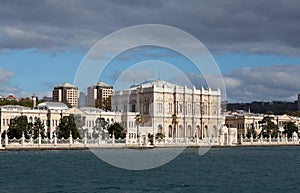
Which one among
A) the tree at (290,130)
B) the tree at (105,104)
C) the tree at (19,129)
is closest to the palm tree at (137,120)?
the tree at (105,104)

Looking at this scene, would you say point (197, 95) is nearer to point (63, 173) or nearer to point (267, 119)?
point (267, 119)

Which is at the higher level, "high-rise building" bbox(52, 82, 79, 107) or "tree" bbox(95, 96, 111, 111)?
"high-rise building" bbox(52, 82, 79, 107)

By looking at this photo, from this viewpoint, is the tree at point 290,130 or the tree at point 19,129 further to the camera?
the tree at point 290,130

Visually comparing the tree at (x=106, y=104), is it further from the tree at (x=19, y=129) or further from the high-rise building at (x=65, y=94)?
the tree at (x=19, y=129)

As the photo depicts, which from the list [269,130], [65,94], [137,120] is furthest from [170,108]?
[65,94]

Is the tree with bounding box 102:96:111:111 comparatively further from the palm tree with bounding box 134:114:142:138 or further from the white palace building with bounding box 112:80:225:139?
the palm tree with bounding box 134:114:142:138

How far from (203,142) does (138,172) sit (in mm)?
61476

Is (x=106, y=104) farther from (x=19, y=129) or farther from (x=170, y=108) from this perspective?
(x=19, y=129)

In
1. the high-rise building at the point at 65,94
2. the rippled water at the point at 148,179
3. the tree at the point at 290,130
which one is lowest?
the rippled water at the point at 148,179

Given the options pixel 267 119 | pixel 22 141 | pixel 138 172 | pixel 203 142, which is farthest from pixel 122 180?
pixel 267 119

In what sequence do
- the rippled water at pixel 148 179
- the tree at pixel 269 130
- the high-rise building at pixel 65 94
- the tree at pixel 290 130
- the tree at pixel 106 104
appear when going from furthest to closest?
1. the high-rise building at pixel 65 94
2. the tree at pixel 290 130
3. the tree at pixel 106 104
4. the tree at pixel 269 130
5. the rippled water at pixel 148 179

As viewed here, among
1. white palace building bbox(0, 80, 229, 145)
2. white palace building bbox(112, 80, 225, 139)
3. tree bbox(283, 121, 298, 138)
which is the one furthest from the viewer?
tree bbox(283, 121, 298, 138)

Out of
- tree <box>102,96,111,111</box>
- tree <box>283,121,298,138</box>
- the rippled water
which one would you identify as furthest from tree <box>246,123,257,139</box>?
the rippled water

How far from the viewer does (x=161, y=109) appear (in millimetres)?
119250
